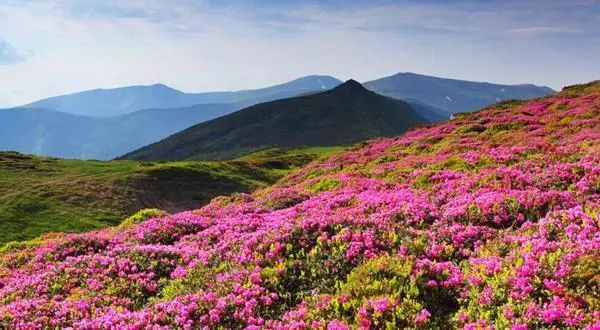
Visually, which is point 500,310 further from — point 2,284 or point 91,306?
point 2,284

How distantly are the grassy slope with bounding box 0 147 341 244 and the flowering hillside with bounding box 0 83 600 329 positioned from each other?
23.5m

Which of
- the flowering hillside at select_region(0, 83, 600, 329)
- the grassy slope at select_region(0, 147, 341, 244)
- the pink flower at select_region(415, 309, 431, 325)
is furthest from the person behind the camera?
the grassy slope at select_region(0, 147, 341, 244)

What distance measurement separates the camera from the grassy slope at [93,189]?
41.2 m

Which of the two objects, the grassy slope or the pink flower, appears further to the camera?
the grassy slope

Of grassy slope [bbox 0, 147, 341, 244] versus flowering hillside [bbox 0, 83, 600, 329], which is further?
grassy slope [bbox 0, 147, 341, 244]

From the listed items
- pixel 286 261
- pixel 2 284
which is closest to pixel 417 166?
pixel 286 261

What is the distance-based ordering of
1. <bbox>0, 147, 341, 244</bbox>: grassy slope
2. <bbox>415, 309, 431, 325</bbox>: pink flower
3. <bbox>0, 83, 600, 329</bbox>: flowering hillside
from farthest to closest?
1. <bbox>0, 147, 341, 244</bbox>: grassy slope
2. <bbox>0, 83, 600, 329</bbox>: flowering hillside
3. <bbox>415, 309, 431, 325</bbox>: pink flower

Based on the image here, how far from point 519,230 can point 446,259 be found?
242 cm

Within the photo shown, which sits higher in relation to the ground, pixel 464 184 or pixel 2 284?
pixel 464 184

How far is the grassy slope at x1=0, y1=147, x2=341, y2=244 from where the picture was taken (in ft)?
135

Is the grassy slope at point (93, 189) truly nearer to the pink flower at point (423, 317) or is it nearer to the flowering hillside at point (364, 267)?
the flowering hillside at point (364, 267)

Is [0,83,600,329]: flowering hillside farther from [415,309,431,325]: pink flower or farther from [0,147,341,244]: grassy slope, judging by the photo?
[0,147,341,244]: grassy slope

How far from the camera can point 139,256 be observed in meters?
15.7

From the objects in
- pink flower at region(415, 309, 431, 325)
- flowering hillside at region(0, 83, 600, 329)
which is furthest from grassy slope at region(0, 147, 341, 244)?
pink flower at region(415, 309, 431, 325)
